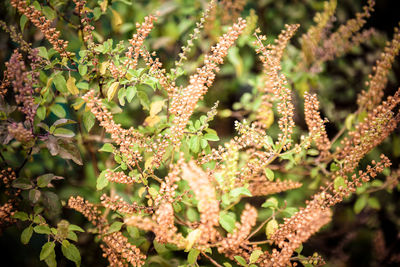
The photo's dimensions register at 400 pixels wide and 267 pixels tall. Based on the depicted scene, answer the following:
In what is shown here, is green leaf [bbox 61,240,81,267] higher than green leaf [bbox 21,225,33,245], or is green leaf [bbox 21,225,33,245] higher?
green leaf [bbox 21,225,33,245]

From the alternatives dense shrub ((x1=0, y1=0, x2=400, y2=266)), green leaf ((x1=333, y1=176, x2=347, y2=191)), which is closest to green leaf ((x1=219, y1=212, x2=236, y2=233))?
dense shrub ((x1=0, y1=0, x2=400, y2=266))

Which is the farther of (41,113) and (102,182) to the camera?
(41,113)

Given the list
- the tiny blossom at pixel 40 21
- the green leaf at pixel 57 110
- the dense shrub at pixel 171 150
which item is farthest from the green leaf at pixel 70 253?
the tiny blossom at pixel 40 21

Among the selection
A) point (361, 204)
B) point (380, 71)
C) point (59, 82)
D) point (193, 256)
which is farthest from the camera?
point (361, 204)

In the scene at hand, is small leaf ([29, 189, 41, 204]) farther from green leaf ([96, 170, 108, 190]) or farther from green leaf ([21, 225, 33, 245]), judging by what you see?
green leaf ([96, 170, 108, 190])

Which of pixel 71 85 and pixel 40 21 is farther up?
pixel 40 21

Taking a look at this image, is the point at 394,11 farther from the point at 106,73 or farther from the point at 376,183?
the point at 106,73

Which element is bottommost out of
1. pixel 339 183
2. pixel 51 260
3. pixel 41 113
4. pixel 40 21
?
pixel 51 260

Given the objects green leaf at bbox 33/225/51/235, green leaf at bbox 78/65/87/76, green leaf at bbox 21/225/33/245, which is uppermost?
green leaf at bbox 78/65/87/76

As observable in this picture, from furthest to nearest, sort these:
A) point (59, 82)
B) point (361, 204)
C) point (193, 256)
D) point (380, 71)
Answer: point (361, 204)
point (380, 71)
point (59, 82)
point (193, 256)

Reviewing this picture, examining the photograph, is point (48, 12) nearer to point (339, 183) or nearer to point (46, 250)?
point (46, 250)

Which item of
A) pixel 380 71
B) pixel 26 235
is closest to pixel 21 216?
pixel 26 235

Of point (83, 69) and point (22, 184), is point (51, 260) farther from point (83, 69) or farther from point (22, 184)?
point (83, 69)

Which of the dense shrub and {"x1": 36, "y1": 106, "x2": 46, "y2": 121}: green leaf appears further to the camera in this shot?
{"x1": 36, "y1": 106, "x2": 46, "y2": 121}: green leaf
